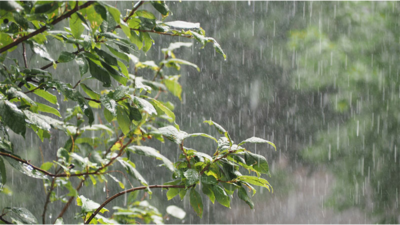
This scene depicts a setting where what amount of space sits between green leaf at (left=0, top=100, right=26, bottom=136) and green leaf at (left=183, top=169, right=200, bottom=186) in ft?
0.89

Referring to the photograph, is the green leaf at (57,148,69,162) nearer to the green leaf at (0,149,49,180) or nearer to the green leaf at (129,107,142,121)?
the green leaf at (0,149,49,180)

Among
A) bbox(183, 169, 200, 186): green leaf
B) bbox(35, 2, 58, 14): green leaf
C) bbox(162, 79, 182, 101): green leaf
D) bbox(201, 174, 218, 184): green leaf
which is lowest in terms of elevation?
bbox(201, 174, 218, 184): green leaf

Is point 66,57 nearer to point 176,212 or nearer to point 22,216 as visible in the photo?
point 22,216

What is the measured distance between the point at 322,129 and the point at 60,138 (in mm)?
2757

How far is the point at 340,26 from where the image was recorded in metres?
3.84

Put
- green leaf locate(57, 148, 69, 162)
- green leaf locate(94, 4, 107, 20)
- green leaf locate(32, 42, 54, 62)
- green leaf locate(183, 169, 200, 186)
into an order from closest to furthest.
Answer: green leaf locate(94, 4, 107, 20) < green leaf locate(183, 169, 200, 186) < green leaf locate(32, 42, 54, 62) < green leaf locate(57, 148, 69, 162)

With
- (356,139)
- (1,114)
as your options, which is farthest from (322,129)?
(1,114)

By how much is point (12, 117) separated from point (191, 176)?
296mm

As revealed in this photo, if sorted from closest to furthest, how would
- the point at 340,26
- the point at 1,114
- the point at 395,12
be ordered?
the point at 1,114
the point at 395,12
the point at 340,26

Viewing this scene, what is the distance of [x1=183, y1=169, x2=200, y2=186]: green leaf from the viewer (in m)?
0.60

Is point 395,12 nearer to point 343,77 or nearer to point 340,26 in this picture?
point 340,26

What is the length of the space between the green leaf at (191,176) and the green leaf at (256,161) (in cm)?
9

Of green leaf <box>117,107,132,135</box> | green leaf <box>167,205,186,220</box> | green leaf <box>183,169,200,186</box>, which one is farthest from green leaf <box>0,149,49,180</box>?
Result: green leaf <box>167,205,186,220</box>

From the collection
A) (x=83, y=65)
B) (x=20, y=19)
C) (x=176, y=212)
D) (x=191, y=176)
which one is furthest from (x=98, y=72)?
(x=176, y=212)
